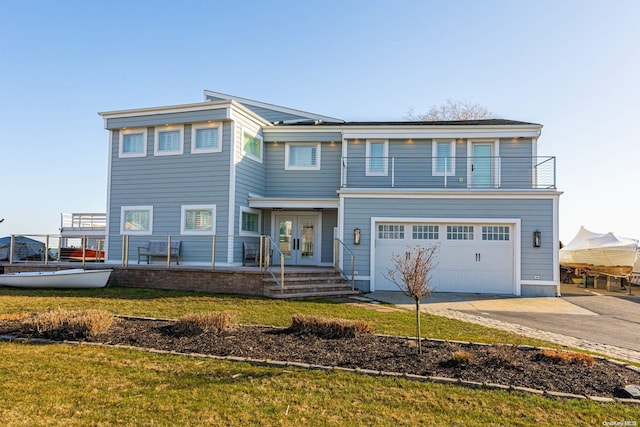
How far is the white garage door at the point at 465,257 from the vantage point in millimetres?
14539

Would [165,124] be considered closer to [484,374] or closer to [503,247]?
[503,247]

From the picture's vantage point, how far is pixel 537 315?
10.8 metres

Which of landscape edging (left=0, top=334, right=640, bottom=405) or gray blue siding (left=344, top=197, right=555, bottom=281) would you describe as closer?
landscape edging (left=0, top=334, right=640, bottom=405)

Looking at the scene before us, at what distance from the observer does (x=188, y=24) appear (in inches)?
555

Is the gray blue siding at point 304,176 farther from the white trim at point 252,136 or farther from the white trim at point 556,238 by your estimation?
the white trim at point 556,238

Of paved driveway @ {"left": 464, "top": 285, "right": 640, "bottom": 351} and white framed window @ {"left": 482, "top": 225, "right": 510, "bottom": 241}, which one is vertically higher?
white framed window @ {"left": 482, "top": 225, "right": 510, "bottom": 241}

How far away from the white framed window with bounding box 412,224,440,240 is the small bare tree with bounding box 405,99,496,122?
64.1 ft

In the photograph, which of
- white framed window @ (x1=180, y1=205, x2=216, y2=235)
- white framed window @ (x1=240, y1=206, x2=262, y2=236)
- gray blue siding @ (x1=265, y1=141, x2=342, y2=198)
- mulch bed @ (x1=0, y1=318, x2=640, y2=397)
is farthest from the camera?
gray blue siding @ (x1=265, y1=141, x2=342, y2=198)

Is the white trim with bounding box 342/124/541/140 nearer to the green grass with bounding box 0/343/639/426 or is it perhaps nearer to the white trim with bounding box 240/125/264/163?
the white trim with bounding box 240/125/264/163

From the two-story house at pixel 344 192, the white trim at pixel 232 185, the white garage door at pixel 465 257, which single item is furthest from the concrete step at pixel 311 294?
the white trim at pixel 232 185

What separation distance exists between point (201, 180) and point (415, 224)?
24.4ft

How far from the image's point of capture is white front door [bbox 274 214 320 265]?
55.4 ft

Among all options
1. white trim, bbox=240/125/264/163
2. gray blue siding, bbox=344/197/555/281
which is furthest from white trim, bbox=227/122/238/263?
gray blue siding, bbox=344/197/555/281

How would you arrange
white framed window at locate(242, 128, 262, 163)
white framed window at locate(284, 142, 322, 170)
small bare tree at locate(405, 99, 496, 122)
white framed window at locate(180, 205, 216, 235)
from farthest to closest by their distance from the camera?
1. small bare tree at locate(405, 99, 496, 122)
2. white framed window at locate(284, 142, 322, 170)
3. white framed window at locate(242, 128, 262, 163)
4. white framed window at locate(180, 205, 216, 235)
